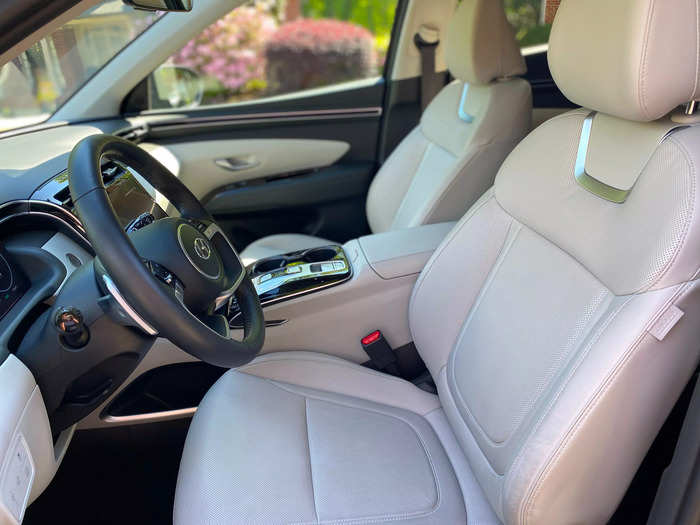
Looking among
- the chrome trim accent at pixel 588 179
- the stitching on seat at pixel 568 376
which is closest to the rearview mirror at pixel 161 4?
the chrome trim accent at pixel 588 179

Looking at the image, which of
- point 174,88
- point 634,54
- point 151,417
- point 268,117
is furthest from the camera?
point 268,117

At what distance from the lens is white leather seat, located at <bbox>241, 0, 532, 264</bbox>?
1757 mm

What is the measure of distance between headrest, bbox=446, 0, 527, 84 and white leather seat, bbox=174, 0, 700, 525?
1.65 feet

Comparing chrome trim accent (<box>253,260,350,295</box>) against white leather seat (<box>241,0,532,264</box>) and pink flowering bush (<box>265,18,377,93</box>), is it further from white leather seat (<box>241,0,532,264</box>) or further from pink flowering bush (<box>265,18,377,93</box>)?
pink flowering bush (<box>265,18,377,93</box>)

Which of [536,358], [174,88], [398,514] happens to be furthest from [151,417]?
[174,88]

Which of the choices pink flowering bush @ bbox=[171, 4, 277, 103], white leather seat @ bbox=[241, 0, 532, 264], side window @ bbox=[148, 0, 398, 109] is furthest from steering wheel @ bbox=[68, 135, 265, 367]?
side window @ bbox=[148, 0, 398, 109]

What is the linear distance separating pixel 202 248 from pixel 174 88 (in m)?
1.45

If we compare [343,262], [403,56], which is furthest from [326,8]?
[343,262]

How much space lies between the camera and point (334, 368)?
1.47 meters

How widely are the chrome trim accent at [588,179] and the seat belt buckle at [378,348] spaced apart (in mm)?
614

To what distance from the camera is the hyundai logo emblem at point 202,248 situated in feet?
3.72

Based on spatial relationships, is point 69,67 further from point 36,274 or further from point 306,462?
point 306,462

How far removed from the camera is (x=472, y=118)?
1894mm

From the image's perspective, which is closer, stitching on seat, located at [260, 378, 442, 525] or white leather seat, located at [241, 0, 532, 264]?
stitching on seat, located at [260, 378, 442, 525]
